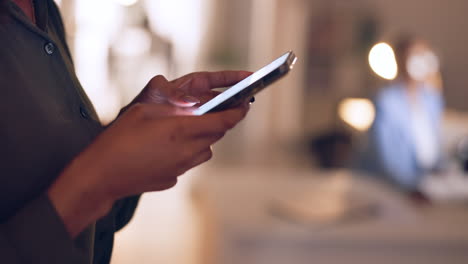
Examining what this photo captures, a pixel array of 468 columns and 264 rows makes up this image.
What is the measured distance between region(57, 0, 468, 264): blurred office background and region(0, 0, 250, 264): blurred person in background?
63 cm

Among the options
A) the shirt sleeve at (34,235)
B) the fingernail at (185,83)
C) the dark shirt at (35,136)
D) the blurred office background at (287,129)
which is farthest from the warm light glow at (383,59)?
the shirt sleeve at (34,235)

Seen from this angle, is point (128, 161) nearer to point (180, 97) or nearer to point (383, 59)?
point (180, 97)

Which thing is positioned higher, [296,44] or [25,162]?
[25,162]

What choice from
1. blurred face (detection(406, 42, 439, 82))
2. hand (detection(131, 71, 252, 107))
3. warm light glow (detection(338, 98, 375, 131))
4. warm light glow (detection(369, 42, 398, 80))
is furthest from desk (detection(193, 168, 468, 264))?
hand (detection(131, 71, 252, 107))

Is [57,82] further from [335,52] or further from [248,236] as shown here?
[335,52]

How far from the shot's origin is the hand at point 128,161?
1.38 ft

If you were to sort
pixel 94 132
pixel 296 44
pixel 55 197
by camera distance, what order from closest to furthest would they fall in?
pixel 55 197 → pixel 94 132 → pixel 296 44

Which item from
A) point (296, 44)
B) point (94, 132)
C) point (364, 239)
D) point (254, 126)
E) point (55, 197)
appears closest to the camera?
point (55, 197)

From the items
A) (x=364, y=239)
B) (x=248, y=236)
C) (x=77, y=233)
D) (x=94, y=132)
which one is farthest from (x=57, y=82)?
(x=364, y=239)

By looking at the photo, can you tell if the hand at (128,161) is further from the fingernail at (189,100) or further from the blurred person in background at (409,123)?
the blurred person in background at (409,123)

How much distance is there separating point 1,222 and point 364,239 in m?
1.41

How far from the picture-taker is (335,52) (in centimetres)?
545

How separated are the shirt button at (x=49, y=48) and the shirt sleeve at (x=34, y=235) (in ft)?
0.58

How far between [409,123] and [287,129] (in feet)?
11.9
